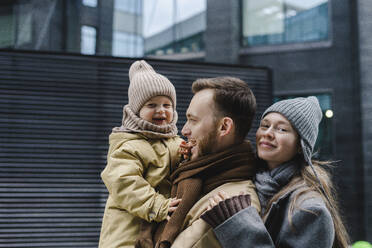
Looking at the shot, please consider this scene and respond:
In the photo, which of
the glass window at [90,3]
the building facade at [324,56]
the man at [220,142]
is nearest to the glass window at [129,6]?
the glass window at [90,3]

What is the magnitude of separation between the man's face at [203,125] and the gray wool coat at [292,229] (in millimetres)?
429

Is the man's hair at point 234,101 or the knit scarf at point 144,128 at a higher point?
the man's hair at point 234,101

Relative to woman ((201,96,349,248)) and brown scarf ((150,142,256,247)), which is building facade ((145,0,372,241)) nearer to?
woman ((201,96,349,248))

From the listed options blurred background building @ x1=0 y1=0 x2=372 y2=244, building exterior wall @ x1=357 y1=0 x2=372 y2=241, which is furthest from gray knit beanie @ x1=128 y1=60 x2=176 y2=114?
building exterior wall @ x1=357 y1=0 x2=372 y2=241

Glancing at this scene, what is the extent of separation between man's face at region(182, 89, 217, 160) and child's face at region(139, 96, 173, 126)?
31 cm

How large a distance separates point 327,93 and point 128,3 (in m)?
5.25

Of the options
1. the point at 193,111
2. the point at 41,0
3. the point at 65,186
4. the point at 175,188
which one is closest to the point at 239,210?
the point at 175,188

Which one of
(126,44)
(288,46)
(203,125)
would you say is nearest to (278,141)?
(203,125)

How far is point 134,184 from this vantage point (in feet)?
6.39

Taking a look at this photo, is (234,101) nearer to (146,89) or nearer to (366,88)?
(146,89)

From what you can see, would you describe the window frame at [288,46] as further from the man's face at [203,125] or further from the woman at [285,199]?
the man's face at [203,125]

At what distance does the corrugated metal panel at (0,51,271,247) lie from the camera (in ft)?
16.4

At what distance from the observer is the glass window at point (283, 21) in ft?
29.5

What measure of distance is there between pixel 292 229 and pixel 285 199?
154 mm
